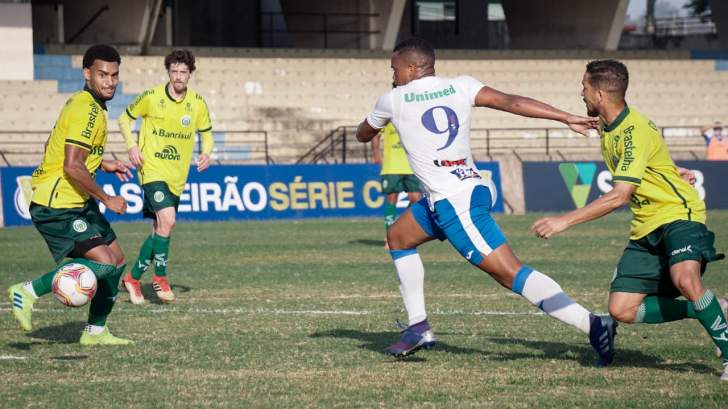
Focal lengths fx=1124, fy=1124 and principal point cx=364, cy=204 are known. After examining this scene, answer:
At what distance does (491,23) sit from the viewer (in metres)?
56.1

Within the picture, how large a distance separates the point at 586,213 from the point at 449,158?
115cm

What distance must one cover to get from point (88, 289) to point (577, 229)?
15076 millimetres

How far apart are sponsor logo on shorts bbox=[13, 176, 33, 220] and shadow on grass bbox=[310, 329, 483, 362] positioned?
52.8 ft

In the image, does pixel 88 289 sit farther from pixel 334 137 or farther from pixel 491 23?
pixel 491 23

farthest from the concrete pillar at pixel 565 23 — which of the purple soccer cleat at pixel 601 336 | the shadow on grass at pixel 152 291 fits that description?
the purple soccer cleat at pixel 601 336

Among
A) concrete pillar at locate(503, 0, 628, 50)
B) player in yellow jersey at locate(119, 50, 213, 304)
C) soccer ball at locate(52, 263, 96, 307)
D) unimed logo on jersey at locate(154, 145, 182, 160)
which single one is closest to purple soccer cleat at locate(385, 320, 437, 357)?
soccer ball at locate(52, 263, 96, 307)

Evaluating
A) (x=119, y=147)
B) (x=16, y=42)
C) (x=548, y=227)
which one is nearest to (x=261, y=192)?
(x=119, y=147)

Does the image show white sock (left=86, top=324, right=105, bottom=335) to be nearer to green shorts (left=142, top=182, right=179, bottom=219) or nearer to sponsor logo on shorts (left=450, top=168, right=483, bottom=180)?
sponsor logo on shorts (left=450, top=168, right=483, bottom=180)

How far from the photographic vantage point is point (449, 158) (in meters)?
7.34

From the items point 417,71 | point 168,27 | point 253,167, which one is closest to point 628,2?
point 168,27

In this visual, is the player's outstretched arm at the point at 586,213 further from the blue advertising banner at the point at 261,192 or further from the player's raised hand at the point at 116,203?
the blue advertising banner at the point at 261,192

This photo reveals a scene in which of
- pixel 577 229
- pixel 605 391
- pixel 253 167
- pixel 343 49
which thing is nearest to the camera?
pixel 605 391

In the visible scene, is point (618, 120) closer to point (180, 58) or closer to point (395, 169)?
point (180, 58)

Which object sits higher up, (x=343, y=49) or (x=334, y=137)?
(x=343, y=49)
